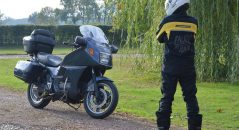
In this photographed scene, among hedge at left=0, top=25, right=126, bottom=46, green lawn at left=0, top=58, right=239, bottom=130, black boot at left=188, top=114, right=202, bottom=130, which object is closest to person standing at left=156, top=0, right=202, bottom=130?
black boot at left=188, top=114, right=202, bottom=130

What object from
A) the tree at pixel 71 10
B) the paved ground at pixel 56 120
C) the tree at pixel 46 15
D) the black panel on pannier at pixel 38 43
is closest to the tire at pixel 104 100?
the paved ground at pixel 56 120

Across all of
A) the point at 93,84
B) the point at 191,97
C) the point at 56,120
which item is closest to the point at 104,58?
the point at 93,84

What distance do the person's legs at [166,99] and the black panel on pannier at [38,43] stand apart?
4.01 m

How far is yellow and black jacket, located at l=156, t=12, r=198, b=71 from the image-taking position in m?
6.36

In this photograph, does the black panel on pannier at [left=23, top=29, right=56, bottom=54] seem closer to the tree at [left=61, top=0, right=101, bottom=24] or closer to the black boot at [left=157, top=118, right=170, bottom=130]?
the black boot at [left=157, top=118, right=170, bottom=130]

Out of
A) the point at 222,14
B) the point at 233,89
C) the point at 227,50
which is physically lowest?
the point at 233,89

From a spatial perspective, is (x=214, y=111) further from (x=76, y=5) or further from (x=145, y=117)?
(x=76, y=5)

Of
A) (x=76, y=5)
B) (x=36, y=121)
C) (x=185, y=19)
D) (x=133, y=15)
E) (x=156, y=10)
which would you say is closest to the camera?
(x=185, y=19)

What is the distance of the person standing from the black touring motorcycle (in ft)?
6.12

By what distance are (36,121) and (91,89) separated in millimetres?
1066

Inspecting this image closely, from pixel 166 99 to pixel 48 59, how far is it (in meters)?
3.67

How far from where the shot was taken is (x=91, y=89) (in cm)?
841

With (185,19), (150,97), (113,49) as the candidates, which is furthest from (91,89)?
(150,97)

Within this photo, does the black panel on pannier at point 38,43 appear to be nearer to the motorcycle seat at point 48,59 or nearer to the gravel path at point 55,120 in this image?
the motorcycle seat at point 48,59
